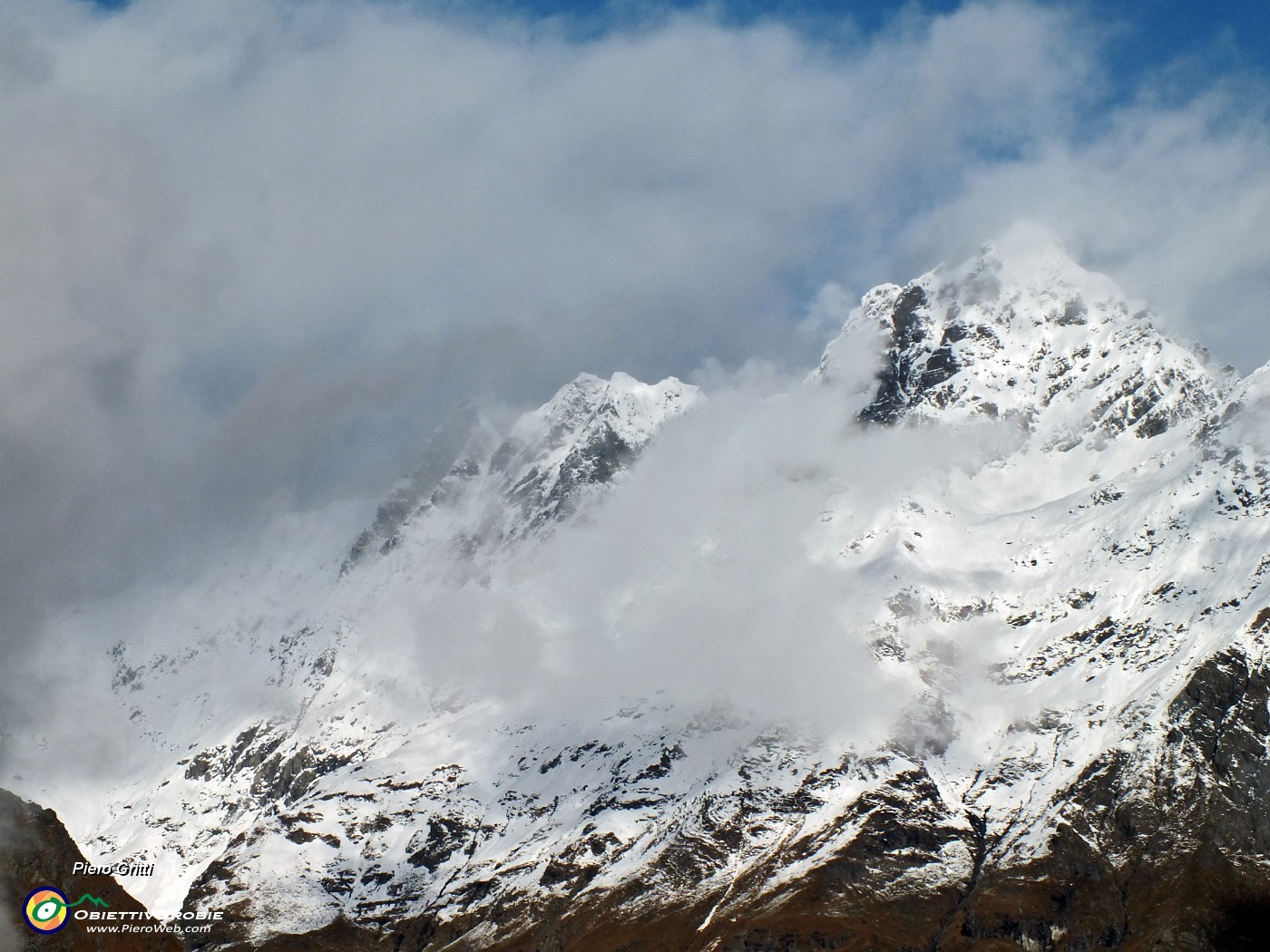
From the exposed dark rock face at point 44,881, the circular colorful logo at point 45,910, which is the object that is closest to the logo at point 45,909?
the circular colorful logo at point 45,910

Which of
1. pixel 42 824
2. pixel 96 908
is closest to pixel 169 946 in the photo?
pixel 96 908

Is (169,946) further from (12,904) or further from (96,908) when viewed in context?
(12,904)

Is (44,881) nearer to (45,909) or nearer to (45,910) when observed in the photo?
(45,909)

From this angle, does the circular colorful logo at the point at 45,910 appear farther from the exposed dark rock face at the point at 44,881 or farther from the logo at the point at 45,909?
the exposed dark rock face at the point at 44,881

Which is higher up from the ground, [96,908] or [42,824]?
[42,824]

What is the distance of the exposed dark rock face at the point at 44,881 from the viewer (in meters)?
158

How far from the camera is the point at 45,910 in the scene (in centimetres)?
16125

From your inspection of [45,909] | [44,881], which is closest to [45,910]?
Result: [45,909]

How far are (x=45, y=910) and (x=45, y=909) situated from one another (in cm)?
27

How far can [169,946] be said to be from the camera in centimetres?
18162

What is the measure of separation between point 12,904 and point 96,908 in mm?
17880

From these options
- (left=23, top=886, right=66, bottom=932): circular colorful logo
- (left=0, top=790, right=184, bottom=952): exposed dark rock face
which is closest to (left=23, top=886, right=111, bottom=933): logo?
(left=23, top=886, right=66, bottom=932): circular colorful logo

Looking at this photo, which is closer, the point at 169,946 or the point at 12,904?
the point at 12,904

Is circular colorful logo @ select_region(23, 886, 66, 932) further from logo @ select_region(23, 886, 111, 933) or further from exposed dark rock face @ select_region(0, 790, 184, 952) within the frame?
exposed dark rock face @ select_region(0, 790, 184, 952)
